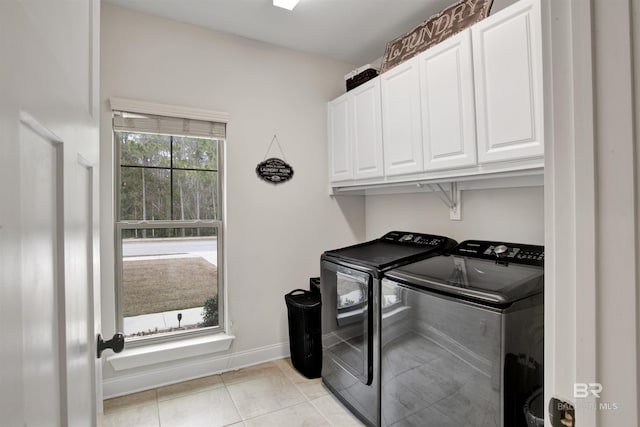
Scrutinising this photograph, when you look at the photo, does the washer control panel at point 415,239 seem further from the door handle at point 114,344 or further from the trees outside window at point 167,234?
the door handle at point 114,344

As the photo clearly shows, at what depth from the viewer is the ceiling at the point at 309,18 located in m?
2.23

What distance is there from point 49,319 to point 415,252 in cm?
192

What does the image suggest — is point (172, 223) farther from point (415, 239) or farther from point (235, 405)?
point (415, 239)

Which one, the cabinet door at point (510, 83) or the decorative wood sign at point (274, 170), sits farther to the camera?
the decorative wood sign at point (274, 170)

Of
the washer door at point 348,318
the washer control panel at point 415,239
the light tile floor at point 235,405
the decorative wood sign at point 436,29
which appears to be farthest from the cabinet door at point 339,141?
the light tile floor at point 235,405

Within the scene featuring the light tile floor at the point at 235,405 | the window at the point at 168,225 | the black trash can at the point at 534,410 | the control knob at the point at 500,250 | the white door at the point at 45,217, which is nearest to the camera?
the white door at the point at 45,217

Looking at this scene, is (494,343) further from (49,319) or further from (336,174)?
(336,174)

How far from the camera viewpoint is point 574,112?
499 mm

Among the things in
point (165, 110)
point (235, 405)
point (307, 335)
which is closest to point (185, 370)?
point (235, 405)

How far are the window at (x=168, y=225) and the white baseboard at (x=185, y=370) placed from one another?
9.8 inches

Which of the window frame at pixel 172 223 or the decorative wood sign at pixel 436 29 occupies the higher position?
the decorative wood sign at pixel 436 29

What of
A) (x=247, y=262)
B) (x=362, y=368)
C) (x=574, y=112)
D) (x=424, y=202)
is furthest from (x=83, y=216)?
(x=424, y=202)

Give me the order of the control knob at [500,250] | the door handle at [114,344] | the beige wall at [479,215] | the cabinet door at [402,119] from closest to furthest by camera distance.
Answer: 1. the door handle at [114,344]
2. the control knob at [500,250]
3. the beige wall at [479,215]
4. the cabinet door at [402,119]

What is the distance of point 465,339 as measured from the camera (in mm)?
1363
